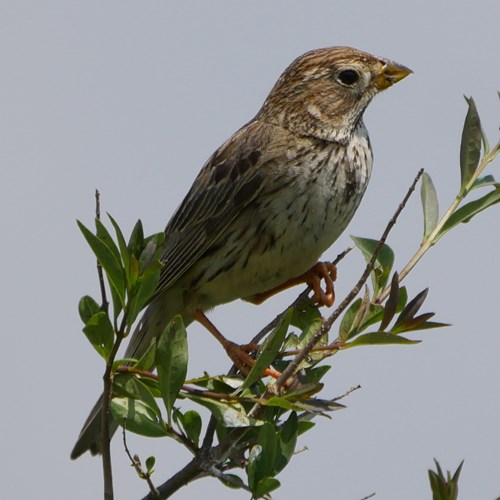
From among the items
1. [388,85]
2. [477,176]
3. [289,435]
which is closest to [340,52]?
[388,85]

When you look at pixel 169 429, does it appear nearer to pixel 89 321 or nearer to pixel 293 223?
pixel 89 321

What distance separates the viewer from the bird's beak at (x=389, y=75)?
6.39 metres

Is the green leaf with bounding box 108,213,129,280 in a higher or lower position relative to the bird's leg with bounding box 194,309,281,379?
lower

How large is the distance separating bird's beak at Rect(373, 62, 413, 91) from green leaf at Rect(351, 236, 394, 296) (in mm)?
2201

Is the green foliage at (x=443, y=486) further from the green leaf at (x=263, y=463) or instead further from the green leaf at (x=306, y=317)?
the green leaf at (x=306, y=317)

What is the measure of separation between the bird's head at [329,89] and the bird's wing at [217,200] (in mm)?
214

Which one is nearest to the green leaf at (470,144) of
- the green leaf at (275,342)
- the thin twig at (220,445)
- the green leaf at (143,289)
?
the thin twig at (220,445)

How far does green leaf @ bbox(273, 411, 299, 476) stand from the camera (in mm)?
3506

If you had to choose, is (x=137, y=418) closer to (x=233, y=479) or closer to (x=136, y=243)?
(x=233, y=479)

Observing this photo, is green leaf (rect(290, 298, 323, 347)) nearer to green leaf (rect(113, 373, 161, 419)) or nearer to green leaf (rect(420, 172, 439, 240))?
green leaf (rect(420, 172, 439, 240))

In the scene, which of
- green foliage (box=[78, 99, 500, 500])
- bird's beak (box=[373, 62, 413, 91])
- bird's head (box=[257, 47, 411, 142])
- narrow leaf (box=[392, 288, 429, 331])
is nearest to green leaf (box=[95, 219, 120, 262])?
green foliage (box=[78, 99, 500, 500])

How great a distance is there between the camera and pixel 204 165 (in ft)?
22.1

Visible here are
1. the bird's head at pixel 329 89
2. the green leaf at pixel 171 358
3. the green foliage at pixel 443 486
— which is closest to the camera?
the green foliage at pixel 443 486

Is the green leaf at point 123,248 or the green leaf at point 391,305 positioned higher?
the green leaf at point 123,248
